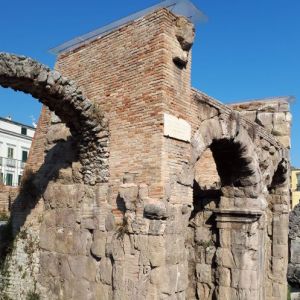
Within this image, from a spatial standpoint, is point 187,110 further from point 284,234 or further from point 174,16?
point 284,234

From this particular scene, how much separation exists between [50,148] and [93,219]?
169cm

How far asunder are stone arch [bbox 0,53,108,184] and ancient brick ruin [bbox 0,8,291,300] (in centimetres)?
2

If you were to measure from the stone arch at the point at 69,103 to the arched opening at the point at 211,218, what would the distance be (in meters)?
2.46

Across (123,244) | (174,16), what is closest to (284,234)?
(123,244)

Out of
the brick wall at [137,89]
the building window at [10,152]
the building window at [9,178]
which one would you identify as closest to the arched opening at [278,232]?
the brick wall at [137,89]

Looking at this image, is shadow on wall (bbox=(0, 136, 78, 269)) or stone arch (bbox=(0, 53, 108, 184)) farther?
shadow on wall (bbox=(0, 136, 78, 269))

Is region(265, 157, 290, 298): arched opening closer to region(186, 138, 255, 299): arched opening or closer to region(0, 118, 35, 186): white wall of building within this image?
region(186, 138, 255, 299): arched opening

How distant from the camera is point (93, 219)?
19.9 feet

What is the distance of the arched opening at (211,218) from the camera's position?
784 cm

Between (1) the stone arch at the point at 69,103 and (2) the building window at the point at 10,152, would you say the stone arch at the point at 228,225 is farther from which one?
(2) the building window at the point at 10,152

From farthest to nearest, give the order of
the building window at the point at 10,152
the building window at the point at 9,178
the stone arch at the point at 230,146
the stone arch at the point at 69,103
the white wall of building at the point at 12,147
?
the building window at the point at 10,152 < the white wall of building at the point at 12,147 < the building window at the point at 9,178 < the stone arch at the point at 230,146 < the stone arch at the point at 69,103

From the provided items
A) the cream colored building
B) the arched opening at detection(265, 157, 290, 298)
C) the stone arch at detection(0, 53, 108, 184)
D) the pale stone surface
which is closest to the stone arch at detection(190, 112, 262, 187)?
the pale stone surface

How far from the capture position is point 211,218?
8.56 metres

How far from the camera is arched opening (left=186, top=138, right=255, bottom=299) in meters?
7.84
